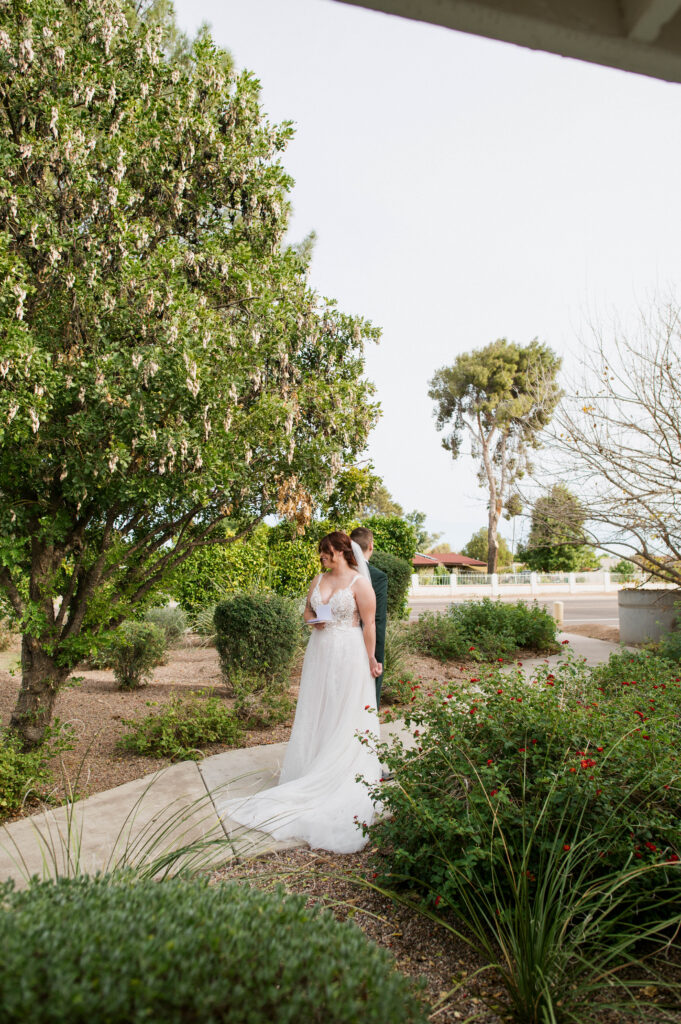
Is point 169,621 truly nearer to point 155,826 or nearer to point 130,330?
point 130,330

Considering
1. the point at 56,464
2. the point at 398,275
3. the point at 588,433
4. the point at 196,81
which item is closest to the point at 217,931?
the point at 56,464

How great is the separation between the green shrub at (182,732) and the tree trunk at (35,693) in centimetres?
72

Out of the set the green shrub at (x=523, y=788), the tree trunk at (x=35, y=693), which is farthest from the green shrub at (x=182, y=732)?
the green shrub at (x=523, y=788)

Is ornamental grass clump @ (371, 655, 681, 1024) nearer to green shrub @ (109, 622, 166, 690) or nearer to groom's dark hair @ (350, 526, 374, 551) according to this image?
groom's dark hair @ (350, 526, 374, 551)

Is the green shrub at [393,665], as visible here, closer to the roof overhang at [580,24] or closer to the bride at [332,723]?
the bride at [332,723]

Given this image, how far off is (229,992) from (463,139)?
22.9ft

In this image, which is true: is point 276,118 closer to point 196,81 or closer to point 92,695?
point 196,81

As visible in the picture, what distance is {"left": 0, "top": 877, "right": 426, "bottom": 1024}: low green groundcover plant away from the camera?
131 cm

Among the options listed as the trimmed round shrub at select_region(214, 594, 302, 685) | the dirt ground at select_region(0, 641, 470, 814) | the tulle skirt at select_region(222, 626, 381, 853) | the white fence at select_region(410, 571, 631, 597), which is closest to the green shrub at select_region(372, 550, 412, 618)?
the dirt ground at select_region(0, 641, 470, 814)

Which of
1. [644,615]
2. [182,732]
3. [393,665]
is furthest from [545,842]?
[644,615]

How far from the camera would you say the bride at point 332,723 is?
4363mm

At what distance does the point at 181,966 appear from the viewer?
55.5 inches

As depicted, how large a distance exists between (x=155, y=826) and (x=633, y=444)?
8.29 meters

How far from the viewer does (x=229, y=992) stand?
4.64 feet
